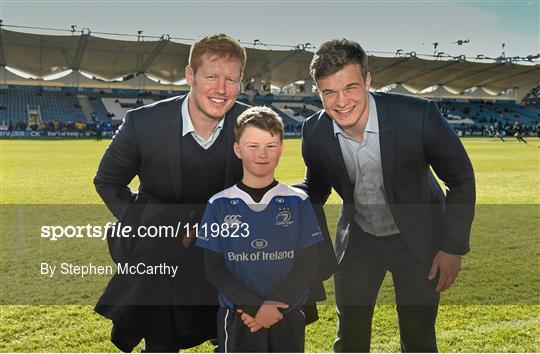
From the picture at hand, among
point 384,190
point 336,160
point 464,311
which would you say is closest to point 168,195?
point 336,160

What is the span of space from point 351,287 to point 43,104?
53158 millimetres

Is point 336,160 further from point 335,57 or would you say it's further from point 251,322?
point 251,322

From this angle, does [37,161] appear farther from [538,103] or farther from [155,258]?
[538,103]

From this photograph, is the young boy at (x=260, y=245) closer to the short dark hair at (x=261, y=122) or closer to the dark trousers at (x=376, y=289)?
the short dark hair at (x=261, y=122)

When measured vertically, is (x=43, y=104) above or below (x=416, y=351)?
above

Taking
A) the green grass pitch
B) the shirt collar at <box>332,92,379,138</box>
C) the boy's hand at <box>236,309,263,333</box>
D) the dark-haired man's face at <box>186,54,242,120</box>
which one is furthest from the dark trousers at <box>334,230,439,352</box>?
the dark-haired man's face at <box>186,54,242,120</box>

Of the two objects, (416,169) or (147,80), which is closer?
→ (416,169)

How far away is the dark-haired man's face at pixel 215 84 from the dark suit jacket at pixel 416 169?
626 mm

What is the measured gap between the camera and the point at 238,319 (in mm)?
2434

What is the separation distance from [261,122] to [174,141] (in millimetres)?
591

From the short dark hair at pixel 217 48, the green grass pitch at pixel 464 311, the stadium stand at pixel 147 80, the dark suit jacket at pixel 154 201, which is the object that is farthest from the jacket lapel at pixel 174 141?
the stadium stand at pixel 147 80

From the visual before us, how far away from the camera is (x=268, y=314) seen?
2.31 meters

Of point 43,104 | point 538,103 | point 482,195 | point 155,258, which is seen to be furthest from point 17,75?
point 538,103

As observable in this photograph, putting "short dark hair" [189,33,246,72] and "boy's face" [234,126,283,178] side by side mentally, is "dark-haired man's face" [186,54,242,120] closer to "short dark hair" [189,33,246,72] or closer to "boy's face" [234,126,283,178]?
"short dark hair" [189,33,246,72]
